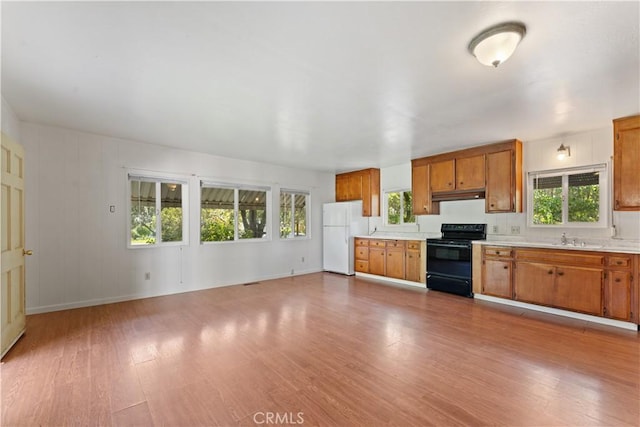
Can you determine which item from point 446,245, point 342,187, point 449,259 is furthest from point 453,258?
point 342,187

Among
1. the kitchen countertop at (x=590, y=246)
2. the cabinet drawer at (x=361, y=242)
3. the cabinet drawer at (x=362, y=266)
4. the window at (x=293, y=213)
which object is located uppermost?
the window at (x=293, y=213)

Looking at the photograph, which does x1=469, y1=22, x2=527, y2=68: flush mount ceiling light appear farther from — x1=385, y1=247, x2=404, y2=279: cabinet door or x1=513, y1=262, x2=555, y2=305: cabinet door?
x1=385, y1=247, x2=404, y2=279: cabinet door

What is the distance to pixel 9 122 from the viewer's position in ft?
10.4

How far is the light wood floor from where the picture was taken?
1.85m

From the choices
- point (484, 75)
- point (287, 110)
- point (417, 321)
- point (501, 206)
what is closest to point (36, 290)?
point (287, 110)

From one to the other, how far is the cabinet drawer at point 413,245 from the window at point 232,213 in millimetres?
2853

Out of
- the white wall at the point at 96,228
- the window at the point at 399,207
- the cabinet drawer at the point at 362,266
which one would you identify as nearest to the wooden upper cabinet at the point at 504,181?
the window at the point at 399,207

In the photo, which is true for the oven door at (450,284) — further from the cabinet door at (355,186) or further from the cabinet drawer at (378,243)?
the cabinet door at (355,186)

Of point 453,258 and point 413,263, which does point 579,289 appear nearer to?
point 453,258

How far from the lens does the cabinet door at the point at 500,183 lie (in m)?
4.34

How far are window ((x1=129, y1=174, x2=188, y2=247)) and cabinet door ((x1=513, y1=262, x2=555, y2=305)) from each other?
5.18 m

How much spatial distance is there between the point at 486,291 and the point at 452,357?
225 centimetres

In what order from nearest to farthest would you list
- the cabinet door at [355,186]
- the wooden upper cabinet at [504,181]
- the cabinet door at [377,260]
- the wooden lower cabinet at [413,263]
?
the wooden upper cabinet at [504,181] < the wooden lower cabinet at [413,263] < the cabinet door at [377,260] < the cabinet door at [355,186]

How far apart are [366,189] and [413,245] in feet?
5.82
